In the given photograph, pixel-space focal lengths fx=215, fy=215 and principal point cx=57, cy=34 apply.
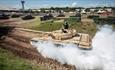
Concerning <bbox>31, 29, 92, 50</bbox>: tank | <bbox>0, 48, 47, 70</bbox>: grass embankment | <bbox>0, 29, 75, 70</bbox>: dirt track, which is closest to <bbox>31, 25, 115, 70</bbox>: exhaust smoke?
<bbox>31, 29, 92, 50</bbox>: tank

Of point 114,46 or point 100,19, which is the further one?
point 100,19

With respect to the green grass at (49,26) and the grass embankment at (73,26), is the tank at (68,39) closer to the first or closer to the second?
the green grass at (49,26)

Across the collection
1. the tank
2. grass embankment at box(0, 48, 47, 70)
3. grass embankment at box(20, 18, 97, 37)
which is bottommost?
grass embankment at box(0, 48, 47, 70)

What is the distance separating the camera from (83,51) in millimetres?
23406

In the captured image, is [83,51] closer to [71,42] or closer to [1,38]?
[71,42]

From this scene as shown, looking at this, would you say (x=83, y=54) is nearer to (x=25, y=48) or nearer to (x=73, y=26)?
(x=25, y=48)

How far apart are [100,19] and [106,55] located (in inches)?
688

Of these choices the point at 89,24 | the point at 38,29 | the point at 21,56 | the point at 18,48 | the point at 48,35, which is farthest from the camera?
the point at 89,24

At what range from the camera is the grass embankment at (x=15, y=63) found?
63.6 ft

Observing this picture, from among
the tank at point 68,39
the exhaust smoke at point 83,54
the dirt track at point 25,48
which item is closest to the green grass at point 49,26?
the dirt track at point 25,48

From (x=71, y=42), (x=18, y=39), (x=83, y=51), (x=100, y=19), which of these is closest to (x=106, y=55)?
(x=83, y=51)

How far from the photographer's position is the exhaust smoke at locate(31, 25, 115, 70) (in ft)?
67.1

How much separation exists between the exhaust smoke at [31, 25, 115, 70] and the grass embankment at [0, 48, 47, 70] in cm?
275

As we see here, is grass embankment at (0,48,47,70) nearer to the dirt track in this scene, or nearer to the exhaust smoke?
the dirt track
